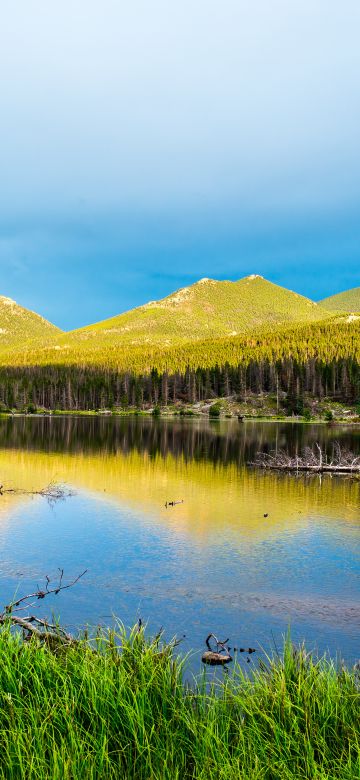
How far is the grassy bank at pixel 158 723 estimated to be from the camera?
884cm

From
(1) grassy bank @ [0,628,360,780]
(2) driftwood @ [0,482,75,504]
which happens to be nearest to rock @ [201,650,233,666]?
(1) grassy bank @ [0,628,360,780]

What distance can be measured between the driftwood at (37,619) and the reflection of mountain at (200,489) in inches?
381

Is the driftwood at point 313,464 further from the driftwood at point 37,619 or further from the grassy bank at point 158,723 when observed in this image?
the grassy bank at point 158,723

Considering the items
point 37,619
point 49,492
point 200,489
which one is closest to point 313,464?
point 200,489

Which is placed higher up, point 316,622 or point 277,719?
point 277,719

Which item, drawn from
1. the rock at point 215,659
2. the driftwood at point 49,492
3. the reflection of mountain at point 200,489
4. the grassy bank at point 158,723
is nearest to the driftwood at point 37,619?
the grassy bank at point 158,723

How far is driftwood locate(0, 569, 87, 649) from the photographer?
1387cm

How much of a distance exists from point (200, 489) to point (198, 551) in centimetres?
1786

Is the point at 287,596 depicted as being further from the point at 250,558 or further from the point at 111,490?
the point at 111,490

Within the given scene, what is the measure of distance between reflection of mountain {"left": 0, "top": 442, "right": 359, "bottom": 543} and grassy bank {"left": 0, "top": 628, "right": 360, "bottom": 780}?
63.6 ft

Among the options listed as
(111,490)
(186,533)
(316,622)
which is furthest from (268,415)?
(316,622)

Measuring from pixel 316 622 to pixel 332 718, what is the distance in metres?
9.84

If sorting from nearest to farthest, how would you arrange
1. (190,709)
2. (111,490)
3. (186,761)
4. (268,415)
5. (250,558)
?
(186,761), (190,709), (250,558), (111,490), (268,415)

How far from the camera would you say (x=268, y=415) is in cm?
19150
